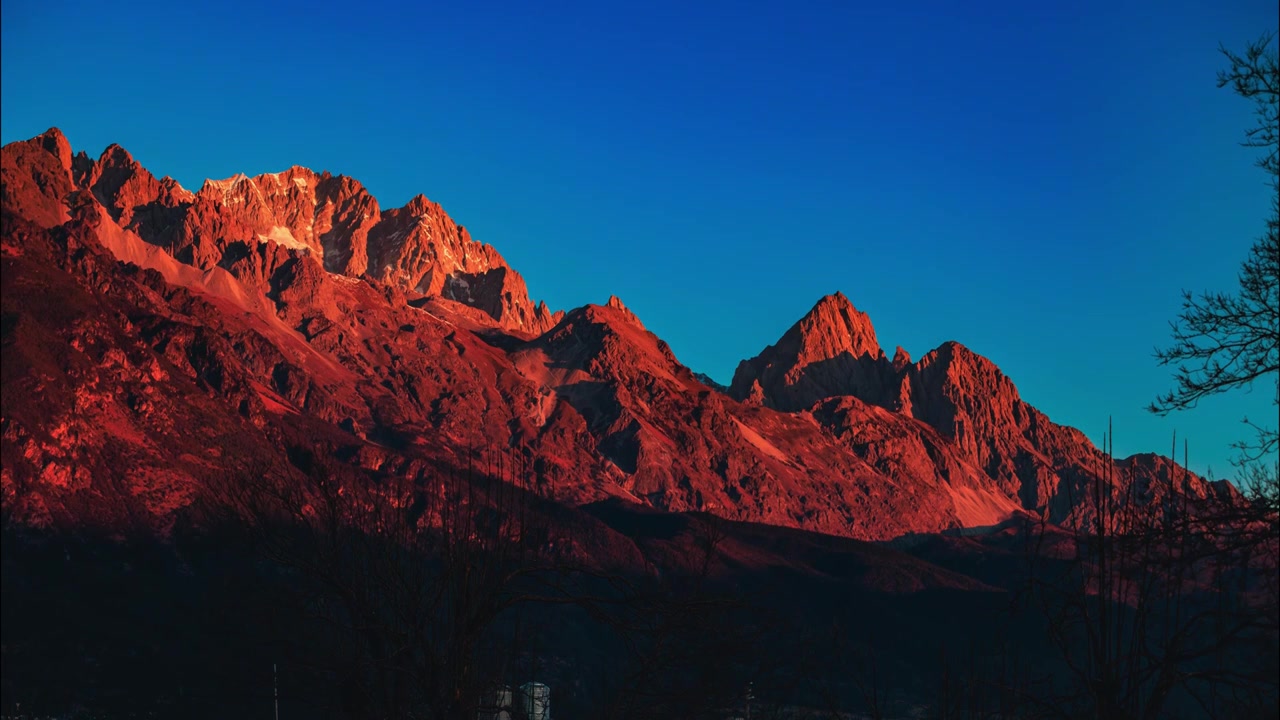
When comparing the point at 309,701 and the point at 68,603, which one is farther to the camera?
the point at 68,603

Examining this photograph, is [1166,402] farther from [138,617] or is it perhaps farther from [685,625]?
[138,617]

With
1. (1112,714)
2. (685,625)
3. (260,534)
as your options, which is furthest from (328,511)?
(1112,714)

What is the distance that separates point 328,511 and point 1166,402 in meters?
13.0

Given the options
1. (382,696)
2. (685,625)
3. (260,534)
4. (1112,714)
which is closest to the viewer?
(1112,714)

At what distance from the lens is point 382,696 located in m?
20.5

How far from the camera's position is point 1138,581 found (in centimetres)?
1582

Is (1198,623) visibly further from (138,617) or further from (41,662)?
(138,617)

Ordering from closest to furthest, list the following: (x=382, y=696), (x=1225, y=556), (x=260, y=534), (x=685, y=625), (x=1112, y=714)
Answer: (x=1225, y=556) < (x=1112, y=714) < (x=685, y=625) < (x=382, y=696) < (x=260, y=534)

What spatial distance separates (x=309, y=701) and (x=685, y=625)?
6204 millimetres

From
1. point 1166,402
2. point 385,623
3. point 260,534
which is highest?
point 1166,402

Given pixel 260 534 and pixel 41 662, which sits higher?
pixel 260 534

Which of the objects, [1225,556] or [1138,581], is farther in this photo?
[1138,581]

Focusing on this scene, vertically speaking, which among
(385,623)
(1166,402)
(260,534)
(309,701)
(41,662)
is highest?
(1166,402)


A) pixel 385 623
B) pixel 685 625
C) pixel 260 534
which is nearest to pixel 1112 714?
pixel 685 625
